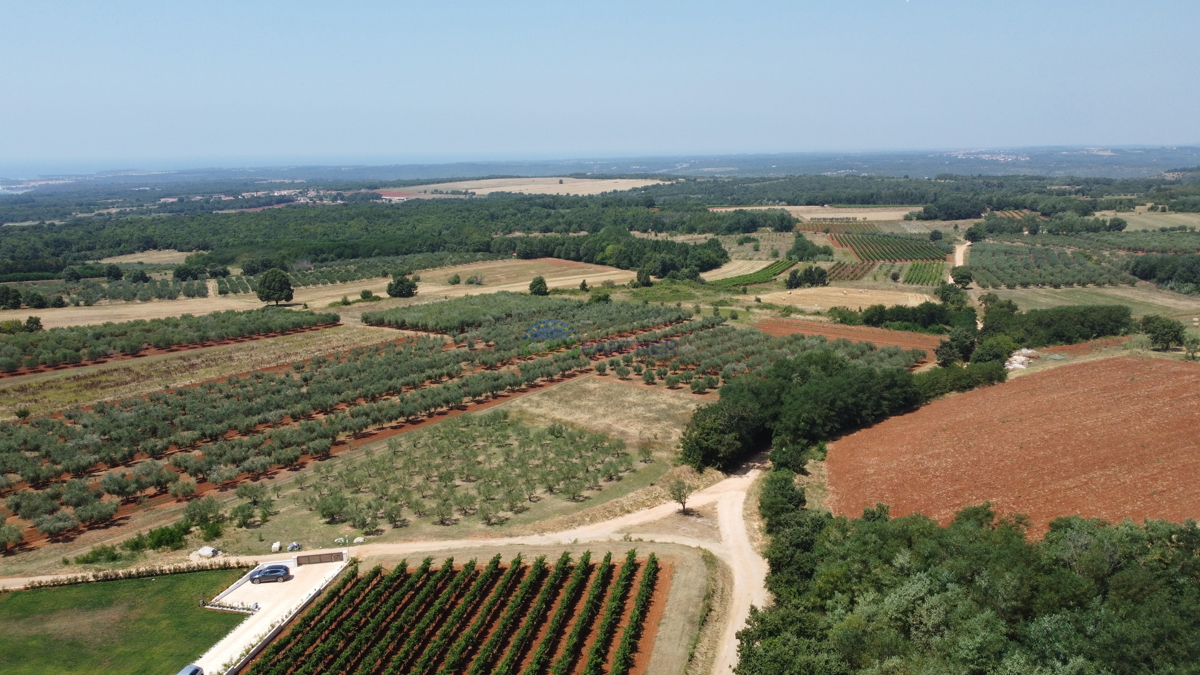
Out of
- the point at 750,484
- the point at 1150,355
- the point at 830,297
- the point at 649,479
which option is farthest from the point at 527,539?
the point at 830,297

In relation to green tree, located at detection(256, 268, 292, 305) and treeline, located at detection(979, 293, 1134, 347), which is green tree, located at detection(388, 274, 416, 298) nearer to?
green tree, located at detection(256, 268, 292, 305)

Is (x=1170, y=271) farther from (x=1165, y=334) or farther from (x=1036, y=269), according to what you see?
(x=1165, y=334)

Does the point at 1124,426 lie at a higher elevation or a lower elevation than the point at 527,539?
higher

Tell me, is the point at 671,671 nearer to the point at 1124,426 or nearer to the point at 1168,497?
the point at 1168,497

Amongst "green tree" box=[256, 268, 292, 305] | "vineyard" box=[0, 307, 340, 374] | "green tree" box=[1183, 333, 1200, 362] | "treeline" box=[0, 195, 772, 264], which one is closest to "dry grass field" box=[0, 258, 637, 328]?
"green tree" box=[256, 268, 292, 305]

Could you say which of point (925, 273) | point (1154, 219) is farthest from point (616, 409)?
point (1154, 219)
